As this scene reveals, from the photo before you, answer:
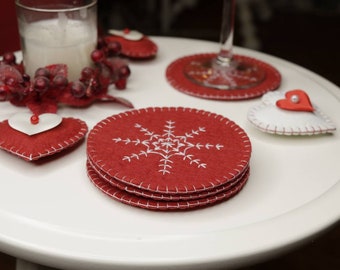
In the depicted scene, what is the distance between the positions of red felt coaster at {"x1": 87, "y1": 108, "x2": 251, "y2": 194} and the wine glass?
162 mm

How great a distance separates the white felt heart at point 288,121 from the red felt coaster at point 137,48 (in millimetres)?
276

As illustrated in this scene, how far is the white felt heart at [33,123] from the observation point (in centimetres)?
64

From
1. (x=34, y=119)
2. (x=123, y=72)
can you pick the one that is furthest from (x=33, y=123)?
(x=123, y=72)

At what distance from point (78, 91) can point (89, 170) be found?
17 cm

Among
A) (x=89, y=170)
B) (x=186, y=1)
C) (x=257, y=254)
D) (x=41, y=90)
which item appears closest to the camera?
(x=257, y=254)

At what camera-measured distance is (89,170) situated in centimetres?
60

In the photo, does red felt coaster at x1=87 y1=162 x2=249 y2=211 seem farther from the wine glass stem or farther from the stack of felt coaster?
the wine glass stem

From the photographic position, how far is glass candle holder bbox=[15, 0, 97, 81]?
2.54ft

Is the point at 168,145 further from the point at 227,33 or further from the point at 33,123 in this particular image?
the point at 227,33

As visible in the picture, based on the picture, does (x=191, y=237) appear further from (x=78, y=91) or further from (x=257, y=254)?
(x=78, y=91)

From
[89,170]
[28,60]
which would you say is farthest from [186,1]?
[89,170]

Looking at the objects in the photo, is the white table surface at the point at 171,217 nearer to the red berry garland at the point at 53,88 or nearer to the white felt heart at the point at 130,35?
the red berry garland at the point at 53,88

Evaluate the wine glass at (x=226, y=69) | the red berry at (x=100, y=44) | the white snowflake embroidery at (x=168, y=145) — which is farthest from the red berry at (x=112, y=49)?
the white snowflake embroidery at (x=168, y=145)

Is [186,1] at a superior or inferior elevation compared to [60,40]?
inferior
